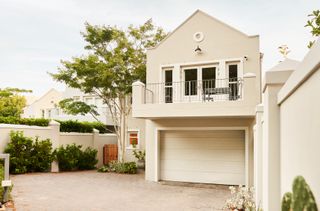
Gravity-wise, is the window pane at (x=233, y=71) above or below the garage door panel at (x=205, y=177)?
above

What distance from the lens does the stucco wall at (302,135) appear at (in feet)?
6.82

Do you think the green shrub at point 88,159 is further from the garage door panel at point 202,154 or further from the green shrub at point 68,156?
the garage door panel at point 202,154

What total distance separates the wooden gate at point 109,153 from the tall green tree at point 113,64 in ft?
7.67

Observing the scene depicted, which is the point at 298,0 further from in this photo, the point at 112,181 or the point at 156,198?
the point at 112,181

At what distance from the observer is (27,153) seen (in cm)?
1600

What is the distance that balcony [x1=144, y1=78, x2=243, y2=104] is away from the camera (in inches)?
510

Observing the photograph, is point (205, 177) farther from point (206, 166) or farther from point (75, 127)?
point (75, 127)

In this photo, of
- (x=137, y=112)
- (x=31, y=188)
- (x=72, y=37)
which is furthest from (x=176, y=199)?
(x=72, y=37)

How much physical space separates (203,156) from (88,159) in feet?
25.9

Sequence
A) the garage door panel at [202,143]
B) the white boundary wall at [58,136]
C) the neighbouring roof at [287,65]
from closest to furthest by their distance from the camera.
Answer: the neighbouring roof at [287,65]
the garage door panel at [202,143]
the white boundary wall at [58,136]

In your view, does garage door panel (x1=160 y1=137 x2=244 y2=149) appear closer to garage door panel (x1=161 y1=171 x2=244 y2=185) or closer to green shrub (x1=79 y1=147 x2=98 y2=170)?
garage door panel (x1=161 y1=171 x2=244 y2=185)

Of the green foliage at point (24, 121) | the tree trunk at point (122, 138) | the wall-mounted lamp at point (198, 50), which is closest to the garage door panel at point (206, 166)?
the tree trunk at point (122, 138)

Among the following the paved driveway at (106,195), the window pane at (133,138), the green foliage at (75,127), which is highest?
the green foliage at (75,127)

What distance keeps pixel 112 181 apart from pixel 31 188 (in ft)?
11.8
